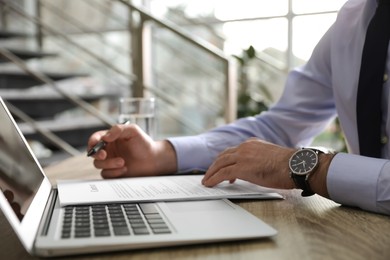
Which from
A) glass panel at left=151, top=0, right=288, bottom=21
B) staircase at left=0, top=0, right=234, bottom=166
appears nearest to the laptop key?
staircase at left=0, top=0, right=234, bottom=166

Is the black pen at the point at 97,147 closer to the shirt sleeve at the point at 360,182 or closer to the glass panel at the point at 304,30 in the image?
the shirt sleeve at the point at 360,182

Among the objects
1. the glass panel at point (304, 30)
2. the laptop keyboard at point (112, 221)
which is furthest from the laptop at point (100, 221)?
the glass panel at point (304, 30)

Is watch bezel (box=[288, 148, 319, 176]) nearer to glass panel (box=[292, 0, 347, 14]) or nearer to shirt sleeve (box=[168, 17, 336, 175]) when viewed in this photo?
shirt sleeve (box=[168, 17, 336, 175])

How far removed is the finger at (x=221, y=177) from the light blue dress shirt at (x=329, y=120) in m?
0.15

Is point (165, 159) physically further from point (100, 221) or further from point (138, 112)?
point (100, 221)

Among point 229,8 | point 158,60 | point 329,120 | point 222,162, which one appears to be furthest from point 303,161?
point 158,60

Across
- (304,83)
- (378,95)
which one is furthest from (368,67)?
(304,83)

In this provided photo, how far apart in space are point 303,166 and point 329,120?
574 millimetres

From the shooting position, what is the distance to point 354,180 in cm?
60

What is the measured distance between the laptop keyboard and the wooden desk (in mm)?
29

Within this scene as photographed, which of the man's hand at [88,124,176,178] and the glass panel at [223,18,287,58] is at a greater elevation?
the glass panel at [223,18,287,58]

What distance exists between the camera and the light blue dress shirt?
60 cm

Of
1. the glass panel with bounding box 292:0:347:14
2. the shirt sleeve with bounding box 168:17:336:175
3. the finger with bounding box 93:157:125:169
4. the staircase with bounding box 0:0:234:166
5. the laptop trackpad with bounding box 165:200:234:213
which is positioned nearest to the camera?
the laptop trackpad with bounding box 165:200:234:213

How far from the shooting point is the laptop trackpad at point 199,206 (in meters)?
0.53
